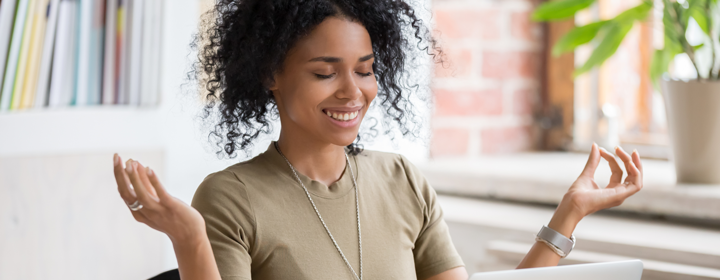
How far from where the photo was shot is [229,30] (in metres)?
1.05

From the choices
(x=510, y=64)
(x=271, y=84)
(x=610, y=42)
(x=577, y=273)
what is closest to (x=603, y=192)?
(x=577, y=273)

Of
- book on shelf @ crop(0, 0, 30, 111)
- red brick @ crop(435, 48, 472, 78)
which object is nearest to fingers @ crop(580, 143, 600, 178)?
book on shelf @ crop(0, 0, 30, 111)

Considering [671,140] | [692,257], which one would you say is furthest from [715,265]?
[671,140]

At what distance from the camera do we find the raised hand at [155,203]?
74cm

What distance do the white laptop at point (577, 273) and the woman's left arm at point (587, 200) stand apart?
0.17 m

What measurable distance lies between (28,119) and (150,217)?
2.01 feet

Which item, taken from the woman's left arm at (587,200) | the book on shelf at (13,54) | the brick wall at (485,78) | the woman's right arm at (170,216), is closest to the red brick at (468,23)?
the brick wall at (485,78)

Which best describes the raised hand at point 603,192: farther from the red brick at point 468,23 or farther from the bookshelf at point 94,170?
the red brick at point 468,23

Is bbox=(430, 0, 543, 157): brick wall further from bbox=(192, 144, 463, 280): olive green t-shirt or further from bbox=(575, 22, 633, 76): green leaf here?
bbox=(192, 144, 463, 280): olive green t-shirt

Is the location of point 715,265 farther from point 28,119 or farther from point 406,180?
point 28,119

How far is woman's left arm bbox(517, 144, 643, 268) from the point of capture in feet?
3.54

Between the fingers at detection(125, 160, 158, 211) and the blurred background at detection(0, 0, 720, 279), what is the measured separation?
0.55 metres

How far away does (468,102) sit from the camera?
2242mm

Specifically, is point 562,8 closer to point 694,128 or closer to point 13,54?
point 694,128
